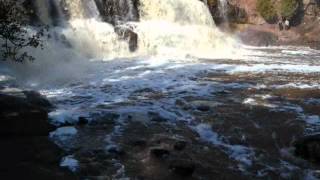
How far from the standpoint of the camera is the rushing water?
9555 millimetres

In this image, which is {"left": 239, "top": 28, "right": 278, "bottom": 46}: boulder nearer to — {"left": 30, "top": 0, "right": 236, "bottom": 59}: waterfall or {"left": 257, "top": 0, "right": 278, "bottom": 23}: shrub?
{"left": 30, "top": 0, "right": 236, "bottom": 59}: waterfall

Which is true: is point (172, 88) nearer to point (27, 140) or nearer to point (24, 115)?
point (24, 115)

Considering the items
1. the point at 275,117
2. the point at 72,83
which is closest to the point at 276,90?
the point at 275,117

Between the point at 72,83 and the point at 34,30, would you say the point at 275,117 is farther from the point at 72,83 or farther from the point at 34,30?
the point at 34,30

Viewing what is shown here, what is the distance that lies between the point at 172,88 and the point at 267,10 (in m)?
19.6

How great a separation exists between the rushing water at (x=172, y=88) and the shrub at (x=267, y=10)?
467cm

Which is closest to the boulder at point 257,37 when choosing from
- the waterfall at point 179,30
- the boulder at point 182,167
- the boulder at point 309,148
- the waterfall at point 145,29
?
the waterfall at point 145,29

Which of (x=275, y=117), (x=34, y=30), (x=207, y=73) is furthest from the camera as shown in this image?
(x=34, y=30)

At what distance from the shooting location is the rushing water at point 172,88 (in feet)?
31.3

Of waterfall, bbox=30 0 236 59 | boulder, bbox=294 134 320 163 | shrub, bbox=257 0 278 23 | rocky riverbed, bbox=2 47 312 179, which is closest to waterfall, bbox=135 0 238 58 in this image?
waterfall, bbox=30 0 236 59

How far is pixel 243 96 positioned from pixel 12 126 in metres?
6.57

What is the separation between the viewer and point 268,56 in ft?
82.6

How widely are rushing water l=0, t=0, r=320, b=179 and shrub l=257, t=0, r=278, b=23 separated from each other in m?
4.67

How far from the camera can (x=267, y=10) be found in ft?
111
